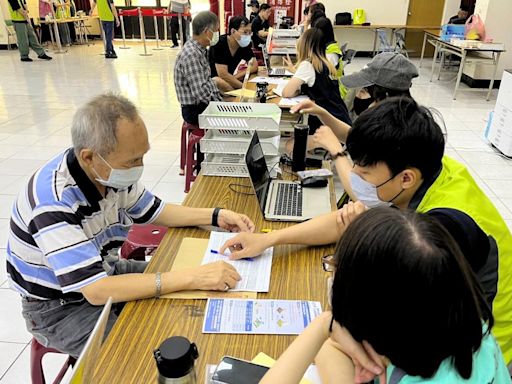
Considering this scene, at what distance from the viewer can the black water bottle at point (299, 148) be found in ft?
6.89

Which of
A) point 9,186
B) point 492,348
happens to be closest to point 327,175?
point 492,348

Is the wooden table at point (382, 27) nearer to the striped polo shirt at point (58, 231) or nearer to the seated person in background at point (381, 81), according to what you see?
the seated person in background at point (381, 81)

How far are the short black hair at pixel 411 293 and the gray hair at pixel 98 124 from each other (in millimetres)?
802

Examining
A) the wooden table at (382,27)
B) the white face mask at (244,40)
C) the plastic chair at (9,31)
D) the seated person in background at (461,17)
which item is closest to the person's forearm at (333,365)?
the white face mask at (244,40)

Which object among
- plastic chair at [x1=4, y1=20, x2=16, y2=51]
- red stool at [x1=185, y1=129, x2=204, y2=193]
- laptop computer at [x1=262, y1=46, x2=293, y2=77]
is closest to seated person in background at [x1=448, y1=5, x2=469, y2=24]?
laptop computer at [x1=262, y1=46, x2=293, y2=77]

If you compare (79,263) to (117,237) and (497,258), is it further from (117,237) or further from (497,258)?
(497,258)

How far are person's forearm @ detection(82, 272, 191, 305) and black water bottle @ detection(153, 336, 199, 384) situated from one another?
43cm

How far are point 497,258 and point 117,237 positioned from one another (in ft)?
3.93

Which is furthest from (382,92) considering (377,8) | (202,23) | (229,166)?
(377,8)

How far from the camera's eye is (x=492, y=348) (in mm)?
801

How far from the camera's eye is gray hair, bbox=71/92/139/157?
1.23 m

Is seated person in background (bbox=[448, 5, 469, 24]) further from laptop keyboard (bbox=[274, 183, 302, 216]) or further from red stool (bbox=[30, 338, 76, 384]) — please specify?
red stool (bbox=[30, 338, 76, 384])

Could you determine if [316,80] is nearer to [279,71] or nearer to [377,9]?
[279,71]

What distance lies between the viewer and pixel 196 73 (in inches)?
133
